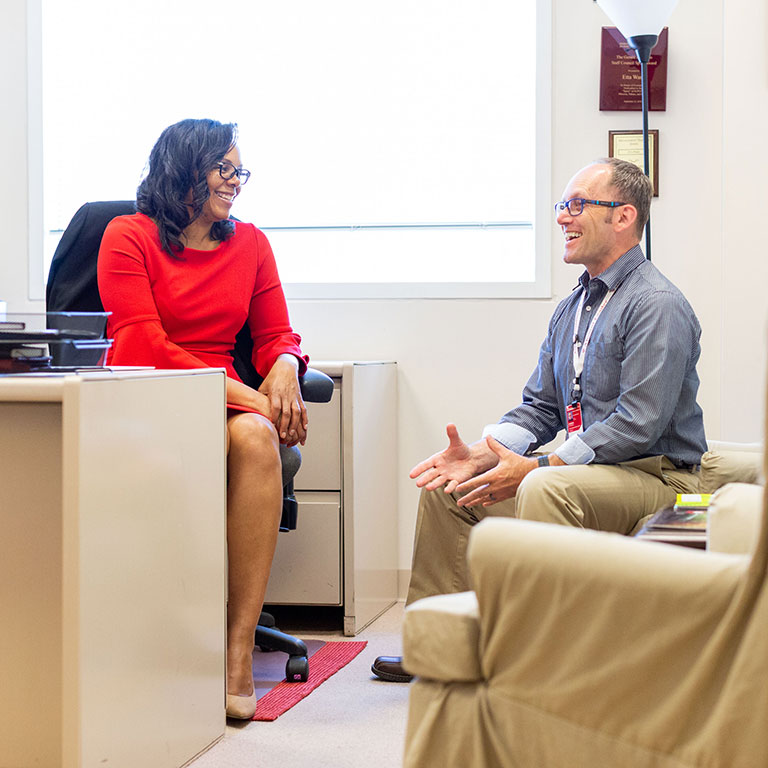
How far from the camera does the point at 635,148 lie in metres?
3.36

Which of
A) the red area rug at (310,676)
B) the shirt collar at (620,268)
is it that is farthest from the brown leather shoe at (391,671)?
the shirt collar at (620,268)

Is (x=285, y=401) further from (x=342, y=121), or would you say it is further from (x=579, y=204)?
(x=342, y=121)

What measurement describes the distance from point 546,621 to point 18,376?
100cm

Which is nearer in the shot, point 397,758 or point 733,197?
point 397,758

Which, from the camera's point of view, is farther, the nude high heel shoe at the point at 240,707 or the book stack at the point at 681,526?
the nude high heel shoe at the point at 240,707

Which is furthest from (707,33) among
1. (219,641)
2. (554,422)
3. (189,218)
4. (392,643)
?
(219,641)

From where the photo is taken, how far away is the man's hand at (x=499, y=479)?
92.0 inches

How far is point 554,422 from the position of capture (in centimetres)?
269

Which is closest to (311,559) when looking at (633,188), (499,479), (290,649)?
(290,649)

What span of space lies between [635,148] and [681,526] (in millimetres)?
2204

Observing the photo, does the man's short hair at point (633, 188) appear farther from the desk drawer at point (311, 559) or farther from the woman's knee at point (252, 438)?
the desk drawer at point (311, 559)

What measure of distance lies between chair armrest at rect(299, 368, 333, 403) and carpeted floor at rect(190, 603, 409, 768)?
0.70m

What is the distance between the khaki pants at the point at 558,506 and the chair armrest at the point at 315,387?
382 millimetres

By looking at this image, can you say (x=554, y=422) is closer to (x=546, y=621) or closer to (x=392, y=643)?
(x=392, y=643)
